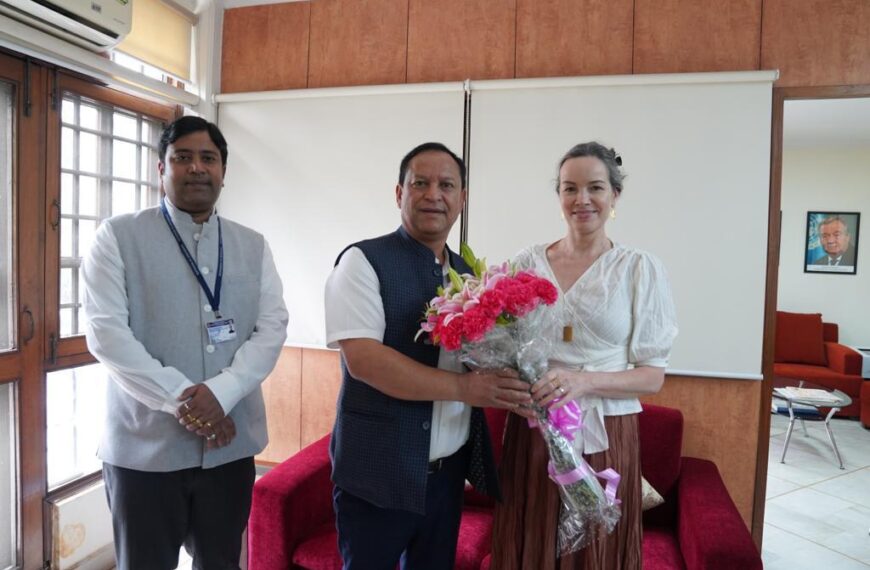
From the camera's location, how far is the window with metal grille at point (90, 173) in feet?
8.58

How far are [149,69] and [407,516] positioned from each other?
3.09 metres

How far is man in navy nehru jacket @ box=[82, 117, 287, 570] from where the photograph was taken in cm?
149

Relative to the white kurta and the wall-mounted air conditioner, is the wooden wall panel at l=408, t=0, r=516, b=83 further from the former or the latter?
the white kurta

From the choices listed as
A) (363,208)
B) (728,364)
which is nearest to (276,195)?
(363,208)

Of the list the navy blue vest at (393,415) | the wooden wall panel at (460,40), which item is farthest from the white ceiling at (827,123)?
the navy blue vest at (393,415)

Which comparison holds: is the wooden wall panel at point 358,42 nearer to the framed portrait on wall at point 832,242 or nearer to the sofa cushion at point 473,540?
the sofa cushion at point 473,540

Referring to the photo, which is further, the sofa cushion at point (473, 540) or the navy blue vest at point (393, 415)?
the sofa cushion at point (473, 540)

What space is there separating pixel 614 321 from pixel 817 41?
2.30 metres

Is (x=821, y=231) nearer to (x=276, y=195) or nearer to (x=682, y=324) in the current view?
(x=682, y=324)

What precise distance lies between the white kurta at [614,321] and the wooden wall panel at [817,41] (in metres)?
1.96

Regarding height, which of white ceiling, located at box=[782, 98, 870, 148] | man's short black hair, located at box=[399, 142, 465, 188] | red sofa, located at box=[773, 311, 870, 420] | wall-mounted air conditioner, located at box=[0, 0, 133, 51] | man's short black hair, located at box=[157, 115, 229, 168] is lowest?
red sofa, located at box=[773, 311, 870, 420]

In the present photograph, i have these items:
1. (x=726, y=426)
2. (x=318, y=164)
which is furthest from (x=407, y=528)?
(x=318, y=164)

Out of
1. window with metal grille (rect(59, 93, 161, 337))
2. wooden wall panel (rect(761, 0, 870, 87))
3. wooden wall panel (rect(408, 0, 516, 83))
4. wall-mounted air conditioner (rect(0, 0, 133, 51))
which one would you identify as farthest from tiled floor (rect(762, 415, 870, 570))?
wall-mounted air conditioner (rect(0, 0, 133, 51))

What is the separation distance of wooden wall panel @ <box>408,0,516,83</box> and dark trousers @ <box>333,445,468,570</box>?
7.65ft
